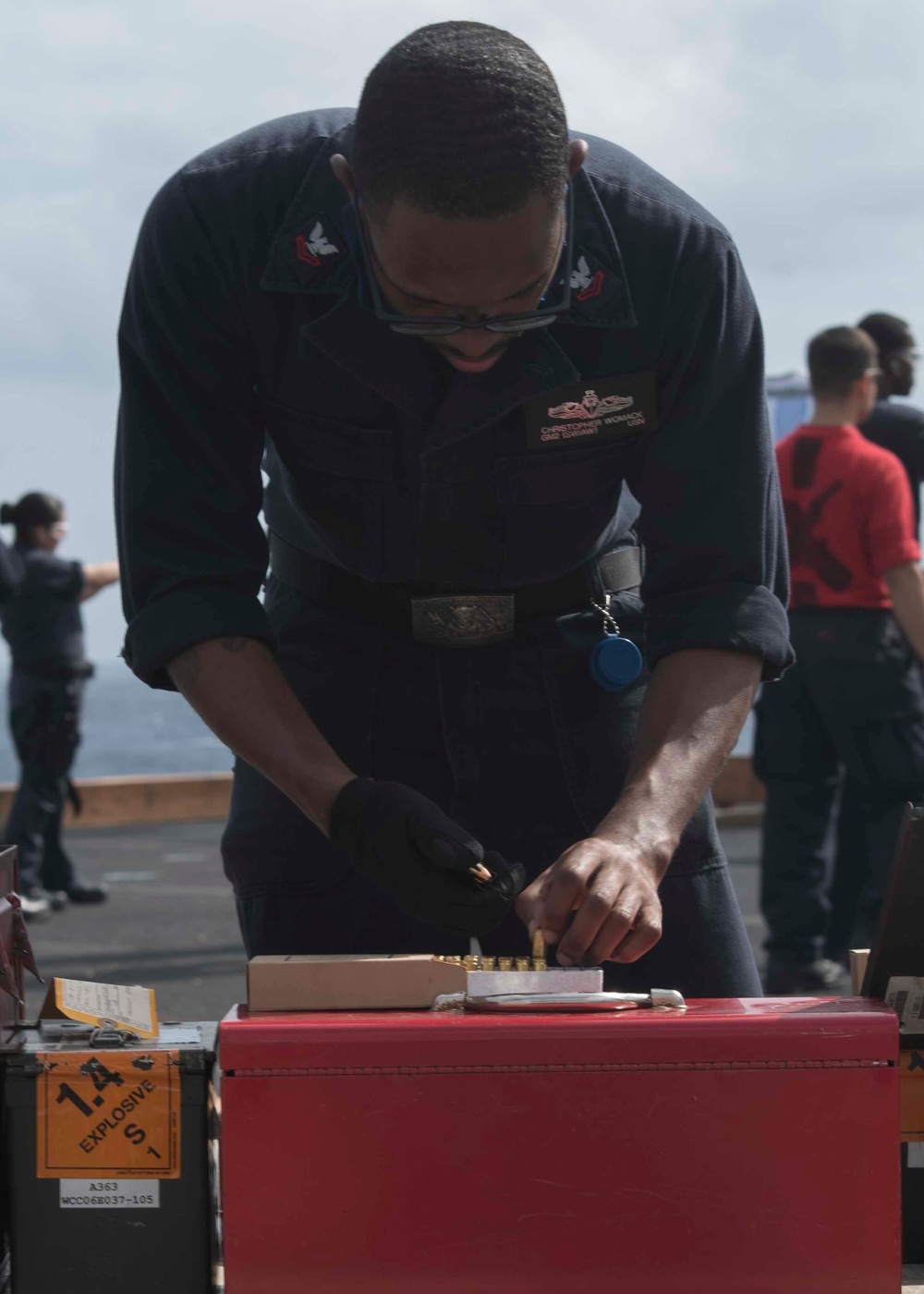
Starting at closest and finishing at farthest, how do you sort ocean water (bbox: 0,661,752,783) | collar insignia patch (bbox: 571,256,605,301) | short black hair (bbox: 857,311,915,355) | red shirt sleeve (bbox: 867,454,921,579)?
collar insignia patch (bbox: 571,256,605,301) → red shirt sleeve (bbox: 867,454,921,579) → short black hair (bbox: 857,311,915,355) → ocean water (bbox: 0,661,752,783)

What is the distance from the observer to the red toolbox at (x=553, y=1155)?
4.81 ft

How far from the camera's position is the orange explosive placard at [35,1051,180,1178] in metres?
1.63

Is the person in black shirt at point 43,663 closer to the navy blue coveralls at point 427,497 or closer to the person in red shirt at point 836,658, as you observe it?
the person in red shirt at point 836,658

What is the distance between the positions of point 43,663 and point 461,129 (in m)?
5.45

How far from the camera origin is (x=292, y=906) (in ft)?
6.82

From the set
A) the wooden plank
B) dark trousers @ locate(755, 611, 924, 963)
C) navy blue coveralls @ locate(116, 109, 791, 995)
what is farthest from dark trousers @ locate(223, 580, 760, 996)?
the wooden plank

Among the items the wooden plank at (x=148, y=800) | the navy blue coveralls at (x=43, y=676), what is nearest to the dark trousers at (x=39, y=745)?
the navy blue coveralls at (x=43, y=676)

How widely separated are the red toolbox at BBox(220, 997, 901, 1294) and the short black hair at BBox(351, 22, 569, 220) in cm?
78

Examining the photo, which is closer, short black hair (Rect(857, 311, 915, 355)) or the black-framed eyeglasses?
the black-framed eyeglasses

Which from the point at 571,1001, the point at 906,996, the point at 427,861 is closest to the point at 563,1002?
the point at 571,1001

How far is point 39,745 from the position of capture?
6887 mm

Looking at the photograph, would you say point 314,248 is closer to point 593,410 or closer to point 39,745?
point 593,410

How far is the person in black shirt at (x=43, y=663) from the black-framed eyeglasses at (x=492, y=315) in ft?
17.0

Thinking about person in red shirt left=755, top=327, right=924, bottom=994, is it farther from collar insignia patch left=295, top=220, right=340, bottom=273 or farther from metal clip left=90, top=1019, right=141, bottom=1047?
metal clip left=90, top=1019, right=141, bottom=1047
